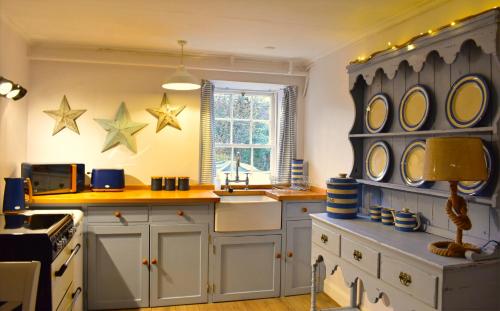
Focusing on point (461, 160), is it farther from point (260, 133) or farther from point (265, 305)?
point (260, 133)

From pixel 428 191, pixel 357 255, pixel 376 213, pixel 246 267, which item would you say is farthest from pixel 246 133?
pixel 428 191

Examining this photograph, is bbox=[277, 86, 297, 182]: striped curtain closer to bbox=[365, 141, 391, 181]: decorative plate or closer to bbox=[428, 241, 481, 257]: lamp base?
bbox=[365, 141, 391, 181]: decorative plate

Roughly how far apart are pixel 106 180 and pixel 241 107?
1.63m

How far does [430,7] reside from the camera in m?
2.40

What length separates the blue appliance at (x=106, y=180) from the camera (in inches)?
136

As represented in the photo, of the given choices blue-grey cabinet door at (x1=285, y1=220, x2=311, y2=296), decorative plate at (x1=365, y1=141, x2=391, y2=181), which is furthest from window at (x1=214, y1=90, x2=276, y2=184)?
decorative plate at (x1=365, y1=141, x2=391, y2=181)

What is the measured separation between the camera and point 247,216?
3354 millimetres

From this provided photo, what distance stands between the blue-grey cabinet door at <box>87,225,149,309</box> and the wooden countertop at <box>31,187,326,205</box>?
229mm

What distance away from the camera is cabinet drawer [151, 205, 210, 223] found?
10.5 ft

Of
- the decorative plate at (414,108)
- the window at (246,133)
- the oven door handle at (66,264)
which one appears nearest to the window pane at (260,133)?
the window at (246,133)

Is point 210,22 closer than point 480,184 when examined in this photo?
No

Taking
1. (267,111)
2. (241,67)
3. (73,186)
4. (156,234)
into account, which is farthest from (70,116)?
(267,111)

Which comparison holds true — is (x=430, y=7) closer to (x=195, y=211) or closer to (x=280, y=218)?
(x=280, y=218)

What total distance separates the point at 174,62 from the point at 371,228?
2419 millimetres
